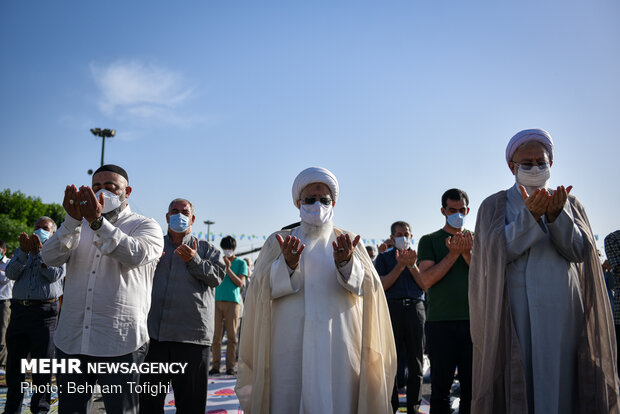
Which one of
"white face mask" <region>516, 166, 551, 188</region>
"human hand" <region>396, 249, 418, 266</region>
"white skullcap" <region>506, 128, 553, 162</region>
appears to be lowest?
"human hand" <region>396, 249, 418, 266</region>

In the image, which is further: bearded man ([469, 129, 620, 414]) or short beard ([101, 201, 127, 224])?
short beard ([101, 201, 127, 224])

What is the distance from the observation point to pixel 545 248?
3.17 m

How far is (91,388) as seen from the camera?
10.6 ft

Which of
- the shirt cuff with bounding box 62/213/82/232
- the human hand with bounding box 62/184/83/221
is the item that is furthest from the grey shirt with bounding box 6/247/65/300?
the human hand with bounding box 62/184/83/221

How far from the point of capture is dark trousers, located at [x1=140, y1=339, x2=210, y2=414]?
176 inches

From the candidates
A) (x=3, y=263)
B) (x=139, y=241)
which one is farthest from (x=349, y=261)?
(x=3, y=263)

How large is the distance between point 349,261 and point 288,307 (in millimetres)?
620

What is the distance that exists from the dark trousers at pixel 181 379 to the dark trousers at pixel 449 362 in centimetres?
224

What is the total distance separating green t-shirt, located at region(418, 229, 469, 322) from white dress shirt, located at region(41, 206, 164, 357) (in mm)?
2628

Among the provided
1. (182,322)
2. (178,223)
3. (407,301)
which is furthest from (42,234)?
(407,301)

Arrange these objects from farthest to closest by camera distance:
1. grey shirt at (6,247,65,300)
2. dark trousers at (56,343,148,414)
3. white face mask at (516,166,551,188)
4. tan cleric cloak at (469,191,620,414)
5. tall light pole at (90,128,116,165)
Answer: tall light pole at (90,128,116,165), grey shirt at (6,247,65,300), white face mask at (516,166,551,188), dark trousers at (56,343,148,414), tan cleric cloak at (469,191,620,414)

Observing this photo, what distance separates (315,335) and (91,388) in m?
1.64

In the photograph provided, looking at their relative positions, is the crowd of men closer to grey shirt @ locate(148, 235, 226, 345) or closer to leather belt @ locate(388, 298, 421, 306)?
grey shirt @ locate(148, 235, 226, 345)

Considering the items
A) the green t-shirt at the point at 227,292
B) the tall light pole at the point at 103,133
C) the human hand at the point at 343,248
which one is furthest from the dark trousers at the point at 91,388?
the tall light pole at the point at 103,133
